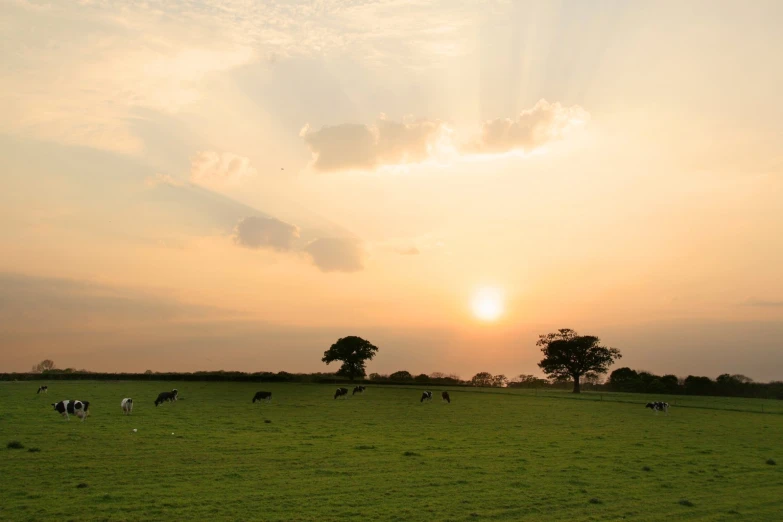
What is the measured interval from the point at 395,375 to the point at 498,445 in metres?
109

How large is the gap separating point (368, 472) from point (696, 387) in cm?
11942

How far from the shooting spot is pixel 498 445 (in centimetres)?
2927

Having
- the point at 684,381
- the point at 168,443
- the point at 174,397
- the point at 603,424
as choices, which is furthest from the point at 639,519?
the point at 684,381

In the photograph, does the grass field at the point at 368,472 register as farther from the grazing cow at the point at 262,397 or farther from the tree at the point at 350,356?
the tree at the point at 350,356

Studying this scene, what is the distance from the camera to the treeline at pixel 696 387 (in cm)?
11138

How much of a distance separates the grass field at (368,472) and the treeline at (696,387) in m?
87.0

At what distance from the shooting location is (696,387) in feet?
395

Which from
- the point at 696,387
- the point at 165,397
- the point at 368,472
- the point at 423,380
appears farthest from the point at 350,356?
the point at 368,472

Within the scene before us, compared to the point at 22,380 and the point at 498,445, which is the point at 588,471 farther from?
the point at 22,380

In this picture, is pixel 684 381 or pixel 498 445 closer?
pixel 498 445

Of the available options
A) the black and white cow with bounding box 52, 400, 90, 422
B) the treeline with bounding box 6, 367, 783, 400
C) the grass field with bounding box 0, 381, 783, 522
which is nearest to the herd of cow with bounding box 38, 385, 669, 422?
the black and white cow with bounding box 52, 400, 90, 422

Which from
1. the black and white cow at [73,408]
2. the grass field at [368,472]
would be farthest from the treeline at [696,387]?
the black and white cow at [73,408]

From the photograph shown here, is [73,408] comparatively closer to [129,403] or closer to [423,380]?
[129,403]

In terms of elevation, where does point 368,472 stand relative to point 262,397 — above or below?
below
